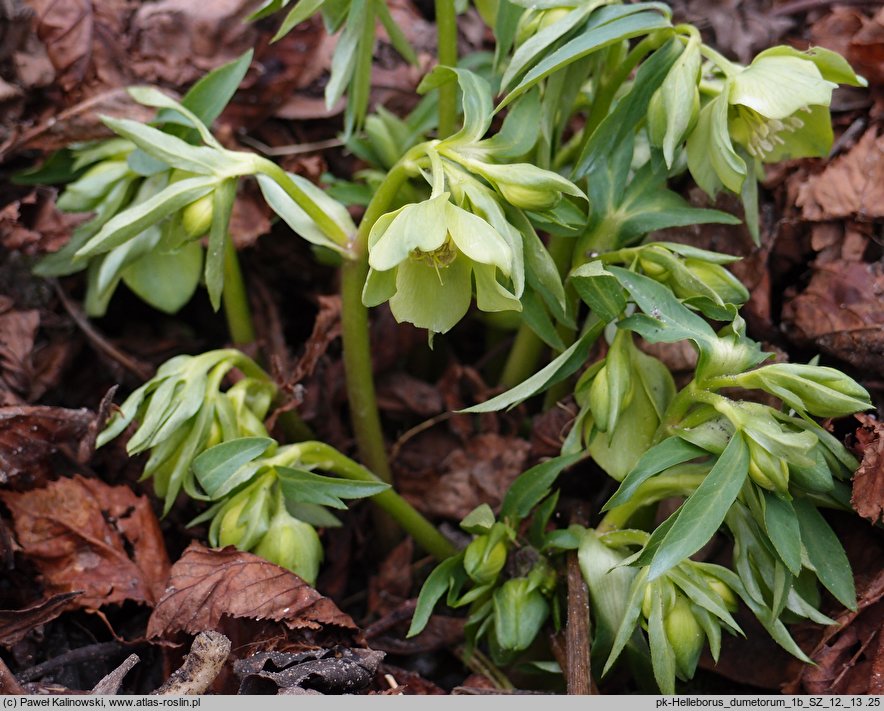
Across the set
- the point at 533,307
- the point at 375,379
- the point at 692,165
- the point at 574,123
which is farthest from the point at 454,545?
the point at 574,123

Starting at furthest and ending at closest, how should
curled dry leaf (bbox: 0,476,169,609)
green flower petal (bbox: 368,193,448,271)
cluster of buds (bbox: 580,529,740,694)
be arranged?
curled dry leaf (bbox: 0,476,169,609), cluster of buds (bbox: 580,529,740,694), green flower petal (bbox: 368,193,448,271)

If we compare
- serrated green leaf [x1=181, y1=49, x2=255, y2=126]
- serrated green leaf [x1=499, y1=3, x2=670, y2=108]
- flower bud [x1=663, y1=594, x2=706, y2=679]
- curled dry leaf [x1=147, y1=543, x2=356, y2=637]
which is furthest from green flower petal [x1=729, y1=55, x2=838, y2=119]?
curled dry leaf [x1=147, y1=543, x2=356, y2=637]

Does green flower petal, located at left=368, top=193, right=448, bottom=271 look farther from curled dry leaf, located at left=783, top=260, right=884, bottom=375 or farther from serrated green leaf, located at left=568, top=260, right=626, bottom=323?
curled dry leaf, located at left=783, top=260, right=884, bottom=375

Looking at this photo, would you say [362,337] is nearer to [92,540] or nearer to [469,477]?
[469,477]

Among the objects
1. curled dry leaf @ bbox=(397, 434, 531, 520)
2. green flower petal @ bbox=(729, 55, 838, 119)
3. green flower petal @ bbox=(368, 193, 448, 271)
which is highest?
green flower petal @ bbox=(729, 55, 838, 119)

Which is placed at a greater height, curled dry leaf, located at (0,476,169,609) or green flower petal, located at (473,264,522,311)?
green flower petal, located at (473,264,522,311)

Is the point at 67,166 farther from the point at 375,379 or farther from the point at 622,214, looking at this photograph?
the point at 622,214
